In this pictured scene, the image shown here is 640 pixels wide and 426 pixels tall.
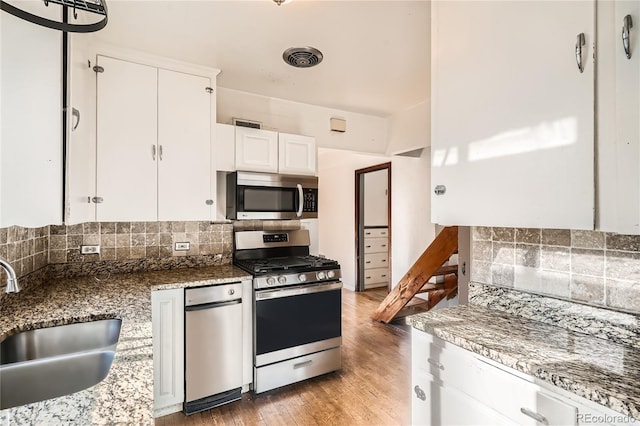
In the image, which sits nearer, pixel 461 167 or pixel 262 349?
pixel 461 167

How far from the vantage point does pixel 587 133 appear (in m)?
0.98

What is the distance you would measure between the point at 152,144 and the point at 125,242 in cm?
80

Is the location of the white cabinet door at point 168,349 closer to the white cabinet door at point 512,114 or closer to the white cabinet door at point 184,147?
the white cabinet door at point 184,147

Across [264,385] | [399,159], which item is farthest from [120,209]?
[399,159]

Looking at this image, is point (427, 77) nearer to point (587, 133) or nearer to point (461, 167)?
point (461, 167)

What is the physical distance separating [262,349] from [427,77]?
8.09 feet

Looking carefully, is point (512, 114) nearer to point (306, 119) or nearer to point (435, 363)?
point (435, 363)

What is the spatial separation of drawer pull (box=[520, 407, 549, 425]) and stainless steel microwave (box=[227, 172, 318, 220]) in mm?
2003

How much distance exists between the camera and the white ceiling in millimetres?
1714

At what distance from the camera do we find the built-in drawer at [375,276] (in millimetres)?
5312

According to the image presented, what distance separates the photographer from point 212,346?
216 cm

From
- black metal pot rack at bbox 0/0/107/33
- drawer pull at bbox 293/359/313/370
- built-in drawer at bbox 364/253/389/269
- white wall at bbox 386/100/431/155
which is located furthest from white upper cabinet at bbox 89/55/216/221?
built-in drawer at bbox 364/253/389/269

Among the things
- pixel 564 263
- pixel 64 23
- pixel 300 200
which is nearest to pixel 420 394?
pixel 564 263

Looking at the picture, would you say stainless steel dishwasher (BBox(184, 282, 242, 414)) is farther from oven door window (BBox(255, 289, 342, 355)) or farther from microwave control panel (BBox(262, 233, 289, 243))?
microwave control panel (BBox(262, 233, 289, 243))
